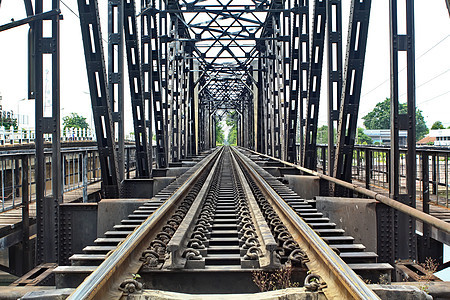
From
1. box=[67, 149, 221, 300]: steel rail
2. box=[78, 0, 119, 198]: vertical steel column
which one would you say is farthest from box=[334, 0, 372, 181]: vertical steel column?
box=[67, 149, 221, 300]: steel rail

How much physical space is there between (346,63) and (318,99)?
316cm

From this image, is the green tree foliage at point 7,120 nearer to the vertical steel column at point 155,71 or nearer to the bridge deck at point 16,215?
the vertical steel column at point 155,71

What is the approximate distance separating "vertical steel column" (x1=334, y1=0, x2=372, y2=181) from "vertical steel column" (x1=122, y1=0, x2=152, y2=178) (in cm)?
511

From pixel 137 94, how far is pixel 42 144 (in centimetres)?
461

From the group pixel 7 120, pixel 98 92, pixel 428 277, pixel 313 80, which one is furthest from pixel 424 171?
pixel 7 120

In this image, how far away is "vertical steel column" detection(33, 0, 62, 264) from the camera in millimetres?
5977

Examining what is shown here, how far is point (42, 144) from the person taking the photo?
20.0ft

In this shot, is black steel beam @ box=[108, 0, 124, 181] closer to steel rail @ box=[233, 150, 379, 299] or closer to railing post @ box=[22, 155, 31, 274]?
railing post @ box=[22, 155, 31, 274]

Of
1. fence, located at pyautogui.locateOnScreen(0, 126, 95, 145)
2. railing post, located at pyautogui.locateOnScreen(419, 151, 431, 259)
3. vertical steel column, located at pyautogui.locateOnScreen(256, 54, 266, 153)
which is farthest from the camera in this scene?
vertical steel column, located at pyautogui.locateOnScreen(256, 54, 266, 153)

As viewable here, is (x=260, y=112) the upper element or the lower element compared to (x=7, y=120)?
lower

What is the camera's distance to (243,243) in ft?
12.6

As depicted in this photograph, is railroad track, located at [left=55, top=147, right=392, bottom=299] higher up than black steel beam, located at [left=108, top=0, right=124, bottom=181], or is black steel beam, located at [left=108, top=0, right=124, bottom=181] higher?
black steel beam, located at [left=108, top=0, right=124, bottom=181]

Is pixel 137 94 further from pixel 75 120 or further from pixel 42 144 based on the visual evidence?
pixel 75 120

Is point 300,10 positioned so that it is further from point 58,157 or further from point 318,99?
point 58,157
